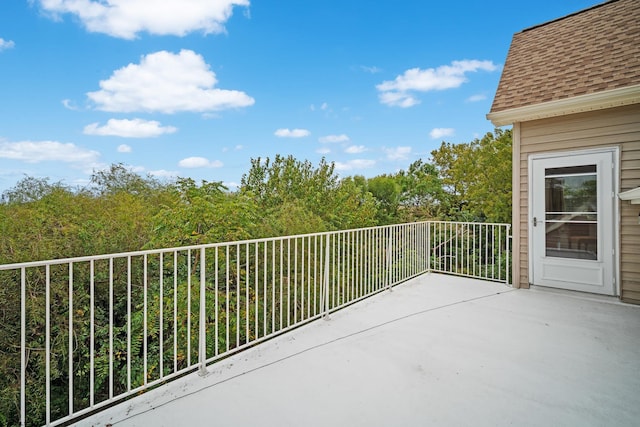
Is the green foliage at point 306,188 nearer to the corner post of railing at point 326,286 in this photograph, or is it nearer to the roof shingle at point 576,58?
the corner post of railing at point 326,286

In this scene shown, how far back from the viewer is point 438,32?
8281mm

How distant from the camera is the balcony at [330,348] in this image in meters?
1.91

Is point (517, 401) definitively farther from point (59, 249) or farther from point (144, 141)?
point (144, 141)

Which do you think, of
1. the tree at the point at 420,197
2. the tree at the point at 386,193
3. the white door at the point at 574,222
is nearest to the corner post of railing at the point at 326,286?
the white door at the point at 574,222


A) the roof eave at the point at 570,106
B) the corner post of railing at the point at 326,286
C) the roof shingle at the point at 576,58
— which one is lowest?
the corner post of railing at the point at 326,286

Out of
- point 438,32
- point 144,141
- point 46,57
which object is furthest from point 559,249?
point 46,57

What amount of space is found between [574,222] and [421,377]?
147 inches

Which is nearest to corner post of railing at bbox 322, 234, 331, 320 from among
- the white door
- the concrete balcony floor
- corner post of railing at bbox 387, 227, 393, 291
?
the concrete balcony floor

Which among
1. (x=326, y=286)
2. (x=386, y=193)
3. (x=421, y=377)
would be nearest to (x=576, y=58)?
(x=326, y=286)

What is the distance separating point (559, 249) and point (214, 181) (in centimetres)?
502

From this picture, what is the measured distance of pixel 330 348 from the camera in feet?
9.05

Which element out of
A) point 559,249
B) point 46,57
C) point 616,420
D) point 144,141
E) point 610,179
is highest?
point 46,57

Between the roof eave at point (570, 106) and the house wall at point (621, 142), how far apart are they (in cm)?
14

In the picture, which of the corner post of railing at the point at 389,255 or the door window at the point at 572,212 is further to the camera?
the corner post of railing at the point at 389,255
